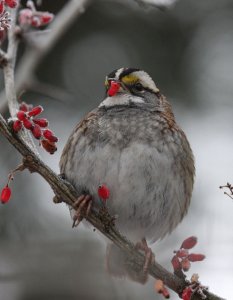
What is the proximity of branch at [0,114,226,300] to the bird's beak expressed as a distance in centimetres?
133

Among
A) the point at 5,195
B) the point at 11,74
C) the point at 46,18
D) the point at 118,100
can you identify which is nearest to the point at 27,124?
the point at 5,195

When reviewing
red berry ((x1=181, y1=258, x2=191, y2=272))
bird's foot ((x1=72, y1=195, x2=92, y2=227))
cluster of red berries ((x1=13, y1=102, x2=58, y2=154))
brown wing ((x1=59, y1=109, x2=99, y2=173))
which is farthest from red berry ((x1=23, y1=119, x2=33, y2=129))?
brown wing ((x1=59, y1=109, x2=99, y2=173))

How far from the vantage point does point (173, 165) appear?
5.23m

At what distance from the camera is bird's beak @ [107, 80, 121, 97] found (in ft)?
17.2

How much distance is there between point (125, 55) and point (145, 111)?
546 centimetres

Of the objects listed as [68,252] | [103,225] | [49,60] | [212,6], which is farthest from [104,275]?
[212,6]

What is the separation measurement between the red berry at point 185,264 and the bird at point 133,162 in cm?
47

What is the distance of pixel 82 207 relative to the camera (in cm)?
415

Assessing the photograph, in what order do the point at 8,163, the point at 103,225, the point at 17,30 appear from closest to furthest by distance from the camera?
1. the point at 103,225
2. the point at 17,30
3. the point at 8,163

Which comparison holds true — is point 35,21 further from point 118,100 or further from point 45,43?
point 118,100

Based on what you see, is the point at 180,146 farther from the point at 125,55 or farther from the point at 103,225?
the point at 125,55

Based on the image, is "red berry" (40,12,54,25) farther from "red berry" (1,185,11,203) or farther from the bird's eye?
"red berry" (1,185,11,203)

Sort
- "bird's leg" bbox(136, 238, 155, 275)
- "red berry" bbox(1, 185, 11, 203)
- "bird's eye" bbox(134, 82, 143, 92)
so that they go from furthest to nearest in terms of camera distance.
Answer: "bird's eye" bbox(134, 82, 143, 92) → "bird's leg" bbox(136, 238, 155, 275) → "red berry" bbox(1, 185, 11, 203)

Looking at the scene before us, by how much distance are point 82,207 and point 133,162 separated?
0.96 m
